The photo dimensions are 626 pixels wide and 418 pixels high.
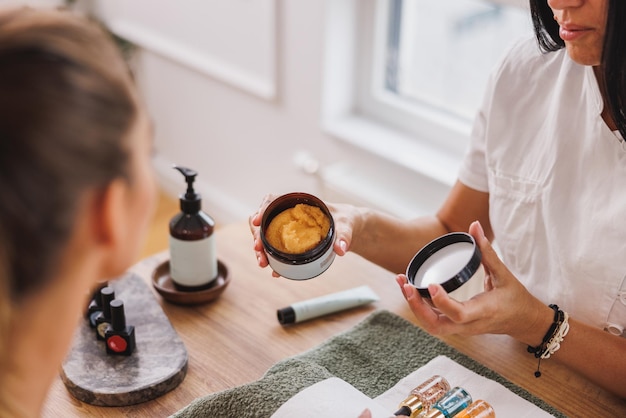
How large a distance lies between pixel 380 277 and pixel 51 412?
615 mm

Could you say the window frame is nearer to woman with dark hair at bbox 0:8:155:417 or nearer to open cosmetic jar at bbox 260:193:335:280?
open cosmetic jar at bbox 260:193:335:280

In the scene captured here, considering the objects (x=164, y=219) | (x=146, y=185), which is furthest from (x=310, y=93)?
(x=146, y=185)

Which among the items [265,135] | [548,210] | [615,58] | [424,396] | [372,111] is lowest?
[265,135]

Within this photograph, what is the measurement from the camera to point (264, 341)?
4.16 ft

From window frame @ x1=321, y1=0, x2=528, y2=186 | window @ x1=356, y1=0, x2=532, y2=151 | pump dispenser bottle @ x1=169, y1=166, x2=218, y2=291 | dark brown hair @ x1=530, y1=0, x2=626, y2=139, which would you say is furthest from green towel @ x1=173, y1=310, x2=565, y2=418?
window @ x1=356, y1=0, x2=532, y2=151

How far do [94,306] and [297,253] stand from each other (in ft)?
1.25

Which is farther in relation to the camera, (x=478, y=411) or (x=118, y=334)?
(x=118, y=334)

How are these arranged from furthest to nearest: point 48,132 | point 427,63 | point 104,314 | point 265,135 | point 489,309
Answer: point 265,135 < point 427,63 < point 104,314 < point 489,309 < point 48,132

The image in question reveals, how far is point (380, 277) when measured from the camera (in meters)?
1.45

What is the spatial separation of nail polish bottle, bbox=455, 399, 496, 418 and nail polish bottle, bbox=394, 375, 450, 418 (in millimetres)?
48

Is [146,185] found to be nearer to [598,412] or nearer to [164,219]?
[598,412]

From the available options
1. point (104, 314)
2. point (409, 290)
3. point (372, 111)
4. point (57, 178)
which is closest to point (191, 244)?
point (104, 314)

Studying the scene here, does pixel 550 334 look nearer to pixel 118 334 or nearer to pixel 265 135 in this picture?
pixel 118 334

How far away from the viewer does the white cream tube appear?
1306mm
